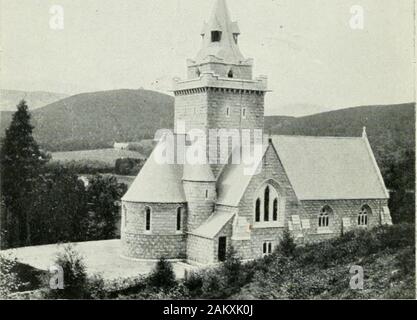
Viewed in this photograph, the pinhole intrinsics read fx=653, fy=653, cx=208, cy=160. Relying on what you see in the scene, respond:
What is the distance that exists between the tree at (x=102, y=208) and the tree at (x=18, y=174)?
630 cm

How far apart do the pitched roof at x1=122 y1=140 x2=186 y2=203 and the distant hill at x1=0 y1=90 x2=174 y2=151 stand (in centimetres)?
1986

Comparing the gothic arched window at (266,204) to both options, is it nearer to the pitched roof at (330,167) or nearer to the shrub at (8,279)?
the pitched roof at (330,167)

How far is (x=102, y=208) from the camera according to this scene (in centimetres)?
5741

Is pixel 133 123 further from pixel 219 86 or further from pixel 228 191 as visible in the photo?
pixel 228 191

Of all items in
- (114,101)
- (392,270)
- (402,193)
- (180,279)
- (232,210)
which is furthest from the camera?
(114,101)

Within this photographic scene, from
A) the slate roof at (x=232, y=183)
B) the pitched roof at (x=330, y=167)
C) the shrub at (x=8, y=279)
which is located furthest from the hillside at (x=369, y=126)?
the shrub at (x=8, y=279)

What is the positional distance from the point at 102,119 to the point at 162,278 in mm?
39528

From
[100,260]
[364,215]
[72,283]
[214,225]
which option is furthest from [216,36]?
[72,283]

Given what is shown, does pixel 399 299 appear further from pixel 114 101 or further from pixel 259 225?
pixel 114 101
